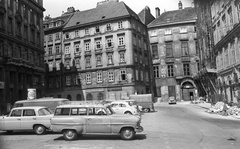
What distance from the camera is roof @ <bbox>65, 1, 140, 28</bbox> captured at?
44.2m

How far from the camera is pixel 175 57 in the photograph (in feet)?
158

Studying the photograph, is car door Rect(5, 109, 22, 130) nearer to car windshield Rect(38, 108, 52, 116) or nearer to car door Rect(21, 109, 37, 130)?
car door Rect(21, 109, 37, 130)

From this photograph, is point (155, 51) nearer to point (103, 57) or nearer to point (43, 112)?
point (103, 57)

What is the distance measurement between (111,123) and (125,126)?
0.73m

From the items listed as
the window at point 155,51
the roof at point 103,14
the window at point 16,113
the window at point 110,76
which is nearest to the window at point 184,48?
the window at point 155,51

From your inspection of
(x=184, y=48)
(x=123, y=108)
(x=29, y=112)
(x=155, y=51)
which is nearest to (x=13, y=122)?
(x=29, y=112)

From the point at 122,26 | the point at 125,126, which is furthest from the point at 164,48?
the point at 125,126

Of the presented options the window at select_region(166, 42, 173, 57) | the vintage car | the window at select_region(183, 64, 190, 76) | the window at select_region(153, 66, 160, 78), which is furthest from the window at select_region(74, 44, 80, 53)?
the vintage car

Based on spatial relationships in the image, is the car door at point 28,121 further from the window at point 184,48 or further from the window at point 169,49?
the window at point 184,48

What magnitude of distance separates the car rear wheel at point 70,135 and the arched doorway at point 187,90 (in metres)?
39.8

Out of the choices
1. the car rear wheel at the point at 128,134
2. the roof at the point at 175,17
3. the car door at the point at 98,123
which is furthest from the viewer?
the roof at the point at 175,17

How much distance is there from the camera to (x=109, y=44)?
43938mm

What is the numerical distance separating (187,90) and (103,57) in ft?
65.0

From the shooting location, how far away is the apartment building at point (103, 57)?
4219 centimetres
